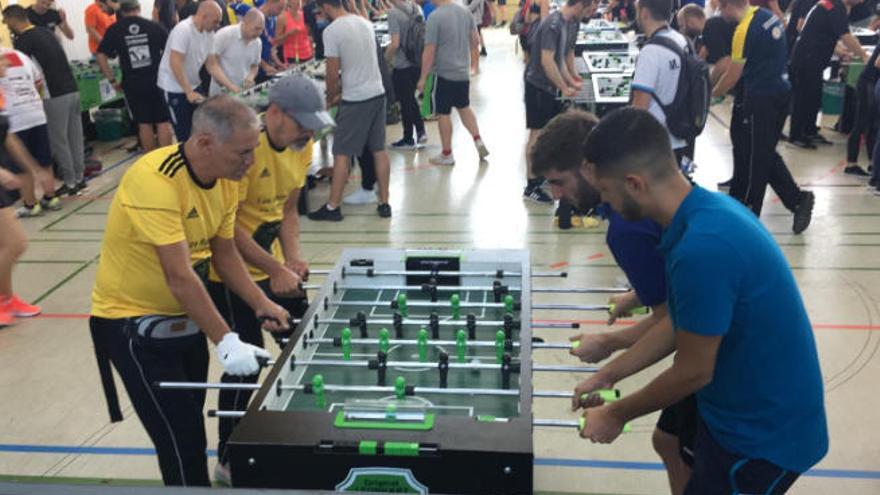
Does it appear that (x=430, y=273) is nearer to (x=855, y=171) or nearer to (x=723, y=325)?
(x=723, y=325)

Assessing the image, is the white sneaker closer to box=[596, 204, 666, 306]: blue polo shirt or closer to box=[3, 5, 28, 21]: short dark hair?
box=[3, 5, 28, 21]: short dark hair

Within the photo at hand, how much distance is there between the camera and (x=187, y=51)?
25.7ft

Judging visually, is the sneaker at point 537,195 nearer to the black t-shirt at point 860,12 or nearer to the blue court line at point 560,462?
the blue court line at point 560,462

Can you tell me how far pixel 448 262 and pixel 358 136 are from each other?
4.01m

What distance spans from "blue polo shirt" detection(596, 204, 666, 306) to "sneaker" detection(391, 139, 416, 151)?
7317 mm

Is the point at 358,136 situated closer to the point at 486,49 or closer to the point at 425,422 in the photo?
the point at 425,422

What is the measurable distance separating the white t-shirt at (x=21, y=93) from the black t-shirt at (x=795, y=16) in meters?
8.66

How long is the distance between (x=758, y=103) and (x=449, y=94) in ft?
11.2

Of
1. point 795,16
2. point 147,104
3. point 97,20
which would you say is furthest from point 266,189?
point 795,16

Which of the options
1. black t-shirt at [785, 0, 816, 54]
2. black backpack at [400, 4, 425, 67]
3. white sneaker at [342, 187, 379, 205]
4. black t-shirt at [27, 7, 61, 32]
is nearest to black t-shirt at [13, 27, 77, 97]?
black t-shirt at [27, 7, 61, 32]

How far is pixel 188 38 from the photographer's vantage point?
7.79m

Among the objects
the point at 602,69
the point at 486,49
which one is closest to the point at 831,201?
the point at 602,69

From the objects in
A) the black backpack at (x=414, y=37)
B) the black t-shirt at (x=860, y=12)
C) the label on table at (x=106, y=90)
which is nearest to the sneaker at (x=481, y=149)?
the black backpack at (x=414, y=37)

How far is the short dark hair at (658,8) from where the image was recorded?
17.7 feet
